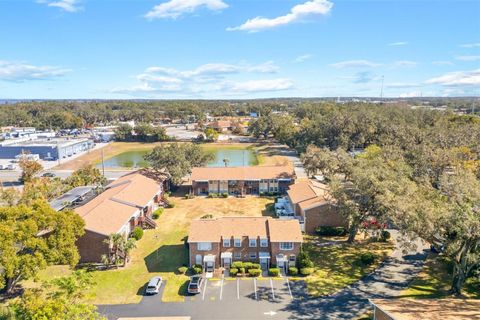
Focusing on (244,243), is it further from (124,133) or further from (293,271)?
(124,133)

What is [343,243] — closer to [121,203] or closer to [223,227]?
[223,227]

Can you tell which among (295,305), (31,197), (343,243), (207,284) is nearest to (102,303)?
(207,284)

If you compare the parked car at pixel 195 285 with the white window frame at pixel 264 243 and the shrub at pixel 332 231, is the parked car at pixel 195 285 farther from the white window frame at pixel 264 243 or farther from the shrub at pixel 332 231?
the shrub at pixel 332 231

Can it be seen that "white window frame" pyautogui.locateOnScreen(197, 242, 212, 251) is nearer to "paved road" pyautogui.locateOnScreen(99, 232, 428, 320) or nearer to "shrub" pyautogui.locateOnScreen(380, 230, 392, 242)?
"paved road" pyautogui.locateOnScreen(99, 232, 428, 320)

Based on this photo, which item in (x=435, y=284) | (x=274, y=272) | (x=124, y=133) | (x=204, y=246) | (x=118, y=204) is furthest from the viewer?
(x=124, y=133)

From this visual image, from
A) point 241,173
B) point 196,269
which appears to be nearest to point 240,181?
point 241,173
